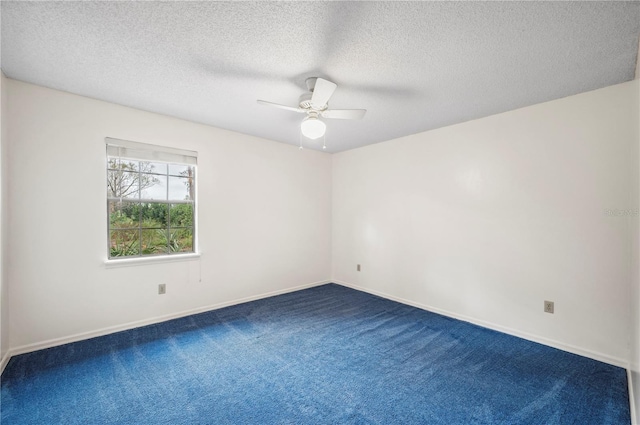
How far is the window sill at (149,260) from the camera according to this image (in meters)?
3.07

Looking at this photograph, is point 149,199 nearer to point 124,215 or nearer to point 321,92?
point 124,215

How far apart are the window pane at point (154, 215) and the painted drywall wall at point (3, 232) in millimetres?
1119

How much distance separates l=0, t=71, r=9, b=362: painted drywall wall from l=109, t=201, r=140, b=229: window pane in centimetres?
81

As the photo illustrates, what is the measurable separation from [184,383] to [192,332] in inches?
38.9

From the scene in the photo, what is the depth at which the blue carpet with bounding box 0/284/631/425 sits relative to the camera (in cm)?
188

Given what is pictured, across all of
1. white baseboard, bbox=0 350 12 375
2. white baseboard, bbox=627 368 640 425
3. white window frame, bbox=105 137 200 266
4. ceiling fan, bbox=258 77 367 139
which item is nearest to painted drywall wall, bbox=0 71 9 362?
white baseboard, bbox=0 350 12 375

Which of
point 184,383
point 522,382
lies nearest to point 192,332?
point 184,383

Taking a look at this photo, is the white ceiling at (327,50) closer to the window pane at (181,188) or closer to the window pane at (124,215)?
the window pane at (181,188)

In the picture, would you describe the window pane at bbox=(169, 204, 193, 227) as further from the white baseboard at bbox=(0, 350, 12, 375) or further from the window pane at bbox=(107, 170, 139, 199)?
the white baseboard at bbox=(0, 350, 12, 375)

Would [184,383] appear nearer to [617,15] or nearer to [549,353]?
[549,353]

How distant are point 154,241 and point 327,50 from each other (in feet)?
9.78

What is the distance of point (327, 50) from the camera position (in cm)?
200

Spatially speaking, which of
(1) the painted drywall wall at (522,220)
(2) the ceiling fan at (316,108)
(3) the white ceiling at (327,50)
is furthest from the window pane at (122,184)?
(1) the painted drywall wall at (522,220)

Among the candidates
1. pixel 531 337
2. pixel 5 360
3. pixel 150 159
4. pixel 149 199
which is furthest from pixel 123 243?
pixel 531 337
